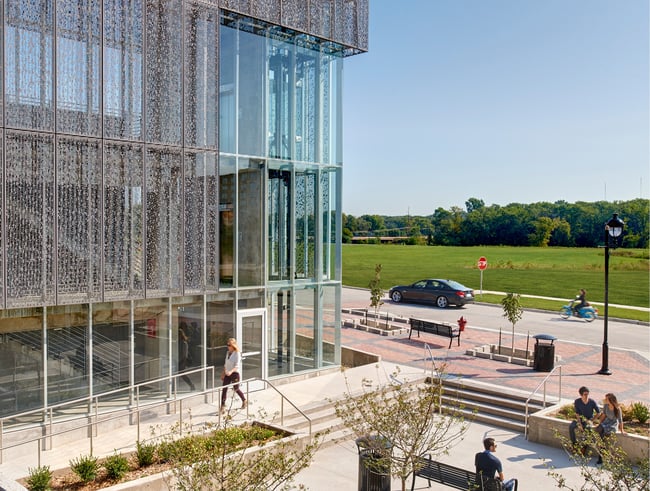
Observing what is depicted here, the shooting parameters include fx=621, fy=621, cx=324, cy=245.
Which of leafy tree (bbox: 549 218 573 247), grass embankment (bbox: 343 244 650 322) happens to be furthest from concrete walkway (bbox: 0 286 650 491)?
leafy tree (bbox: 549 218 573 247)

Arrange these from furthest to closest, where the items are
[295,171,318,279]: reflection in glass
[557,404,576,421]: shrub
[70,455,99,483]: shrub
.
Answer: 1. [295,171,318,279]: reflection in glass
2. [557,404,576,421]: shrub
3. [70,455,99,483]: shrub

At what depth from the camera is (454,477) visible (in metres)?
10.2

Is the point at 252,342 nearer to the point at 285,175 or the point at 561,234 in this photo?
the point at 285,175

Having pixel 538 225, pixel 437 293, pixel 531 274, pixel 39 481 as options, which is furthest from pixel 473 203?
pixel 39 481

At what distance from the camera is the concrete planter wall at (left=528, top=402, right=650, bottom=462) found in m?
11.7

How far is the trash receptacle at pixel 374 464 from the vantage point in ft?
29.8

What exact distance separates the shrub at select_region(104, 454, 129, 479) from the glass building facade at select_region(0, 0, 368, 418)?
232 cm

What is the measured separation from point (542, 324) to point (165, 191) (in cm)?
1995

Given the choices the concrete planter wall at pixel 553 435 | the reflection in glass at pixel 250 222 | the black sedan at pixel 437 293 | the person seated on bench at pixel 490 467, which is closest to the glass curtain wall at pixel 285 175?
the reflection in glass at pixel 250 222

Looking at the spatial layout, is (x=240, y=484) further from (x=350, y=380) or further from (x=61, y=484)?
(x=350, y=380)

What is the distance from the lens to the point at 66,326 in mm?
12773

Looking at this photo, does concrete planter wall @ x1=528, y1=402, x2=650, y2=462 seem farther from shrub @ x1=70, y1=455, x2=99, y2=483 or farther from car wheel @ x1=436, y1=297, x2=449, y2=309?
car wheel @ x1=436, y1=297, x2=449, y2=309

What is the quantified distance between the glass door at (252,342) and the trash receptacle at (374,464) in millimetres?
6208

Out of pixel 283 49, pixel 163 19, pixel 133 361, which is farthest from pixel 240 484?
pixel 283 49
